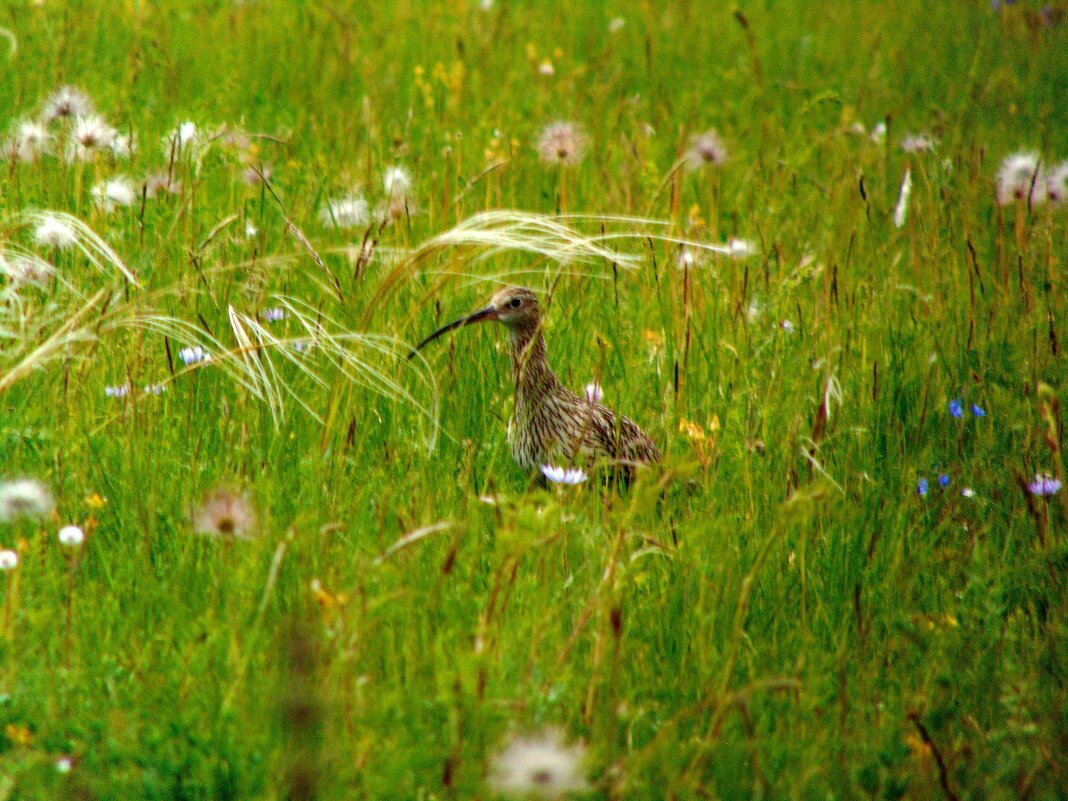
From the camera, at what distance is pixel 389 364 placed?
3.40 m

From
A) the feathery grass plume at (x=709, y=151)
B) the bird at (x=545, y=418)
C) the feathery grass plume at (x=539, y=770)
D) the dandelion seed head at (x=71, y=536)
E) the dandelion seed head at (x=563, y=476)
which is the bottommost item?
the feathery grass plume at (x=539, y=770)

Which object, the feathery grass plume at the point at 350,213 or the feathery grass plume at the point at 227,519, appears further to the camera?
the feathery grass plume at the point at 350,213

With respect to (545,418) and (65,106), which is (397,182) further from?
(545,418)

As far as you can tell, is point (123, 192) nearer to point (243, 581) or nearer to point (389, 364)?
point (389, 364)

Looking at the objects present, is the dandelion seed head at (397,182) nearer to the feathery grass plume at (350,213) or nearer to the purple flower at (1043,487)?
the feathery grass plume at (350,213)

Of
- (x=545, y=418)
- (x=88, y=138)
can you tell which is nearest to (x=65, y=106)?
(x=88, y=138)

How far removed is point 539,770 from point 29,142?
3.29 metres

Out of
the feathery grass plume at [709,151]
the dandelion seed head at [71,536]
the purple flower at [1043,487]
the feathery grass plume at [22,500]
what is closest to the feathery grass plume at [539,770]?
the dandelion seed head at [71,536]

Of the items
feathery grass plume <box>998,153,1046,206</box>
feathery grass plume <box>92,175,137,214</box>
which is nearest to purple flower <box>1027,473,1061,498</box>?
feathery grass plume <box>998,153,1046,206</box>

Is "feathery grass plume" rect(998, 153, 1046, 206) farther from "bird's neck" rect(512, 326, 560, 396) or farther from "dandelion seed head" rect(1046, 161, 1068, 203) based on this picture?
"bird's neck" rect(512, 326, 560, 396)

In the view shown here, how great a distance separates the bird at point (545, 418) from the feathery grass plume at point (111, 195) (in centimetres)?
108

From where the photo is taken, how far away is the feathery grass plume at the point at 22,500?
233cm

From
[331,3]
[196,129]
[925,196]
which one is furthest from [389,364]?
[331,3]

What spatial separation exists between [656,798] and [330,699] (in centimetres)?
57
